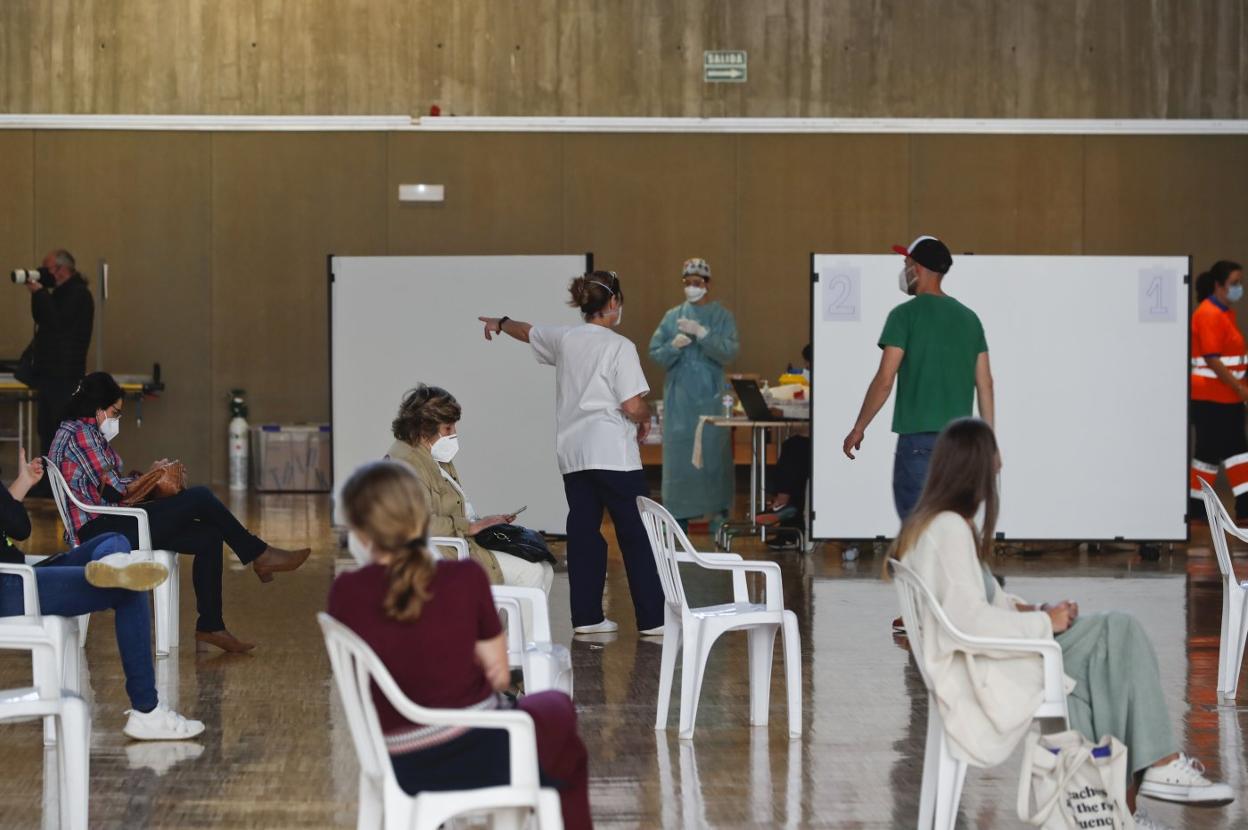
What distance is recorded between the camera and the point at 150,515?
220 inches

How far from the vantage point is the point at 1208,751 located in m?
4.29

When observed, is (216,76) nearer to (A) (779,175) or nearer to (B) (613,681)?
(A) (779,175)

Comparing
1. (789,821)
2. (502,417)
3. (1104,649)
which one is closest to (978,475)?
(1104,649)

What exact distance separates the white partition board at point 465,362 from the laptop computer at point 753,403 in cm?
96

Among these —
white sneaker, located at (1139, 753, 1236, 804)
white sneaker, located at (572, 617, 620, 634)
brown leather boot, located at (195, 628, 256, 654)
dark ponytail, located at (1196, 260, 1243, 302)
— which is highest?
dark ponytail, located at (1196, 260, 1243, 302)

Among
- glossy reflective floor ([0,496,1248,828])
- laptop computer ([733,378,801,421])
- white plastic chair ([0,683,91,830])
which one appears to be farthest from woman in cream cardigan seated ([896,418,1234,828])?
laptop computer ([733,378,801,421])

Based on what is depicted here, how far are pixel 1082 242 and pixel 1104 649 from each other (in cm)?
972

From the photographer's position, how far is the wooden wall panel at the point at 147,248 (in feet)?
40.5

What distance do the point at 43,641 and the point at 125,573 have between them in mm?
621

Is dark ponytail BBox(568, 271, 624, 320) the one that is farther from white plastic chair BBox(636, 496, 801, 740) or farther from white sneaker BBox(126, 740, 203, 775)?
white sneaker BBox(126, 740, 203, 775)

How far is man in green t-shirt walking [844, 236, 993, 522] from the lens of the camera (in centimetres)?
556

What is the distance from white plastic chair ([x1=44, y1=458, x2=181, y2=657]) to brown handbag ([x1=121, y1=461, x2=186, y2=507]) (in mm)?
62

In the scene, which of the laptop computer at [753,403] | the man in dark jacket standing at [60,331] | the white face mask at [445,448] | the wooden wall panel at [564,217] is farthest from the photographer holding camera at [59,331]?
the white face mask at [445,448]

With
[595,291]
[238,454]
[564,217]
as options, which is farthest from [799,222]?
[595,291]
